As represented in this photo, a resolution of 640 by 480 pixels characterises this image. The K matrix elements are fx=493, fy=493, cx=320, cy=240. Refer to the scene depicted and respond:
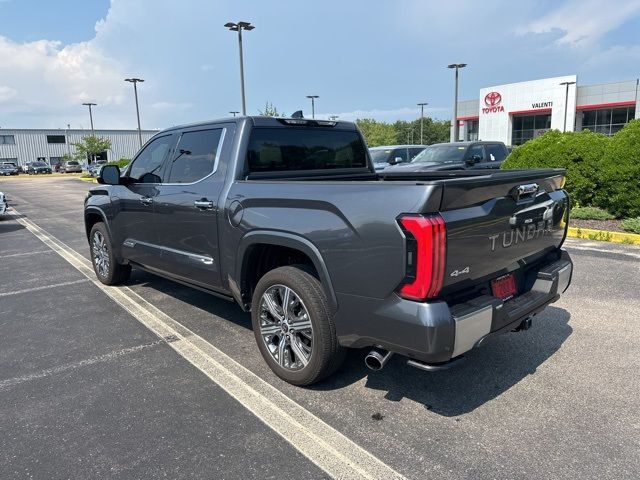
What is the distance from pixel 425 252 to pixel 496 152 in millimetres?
12775

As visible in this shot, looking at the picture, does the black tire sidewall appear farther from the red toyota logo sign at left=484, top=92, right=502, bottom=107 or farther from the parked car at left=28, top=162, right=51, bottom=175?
the parked car at left=28, top=162, right=51, bottom=175

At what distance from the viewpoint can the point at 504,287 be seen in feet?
10.5

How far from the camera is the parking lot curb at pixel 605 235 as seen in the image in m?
8.07

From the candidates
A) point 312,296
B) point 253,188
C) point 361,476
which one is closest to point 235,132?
point 253,188

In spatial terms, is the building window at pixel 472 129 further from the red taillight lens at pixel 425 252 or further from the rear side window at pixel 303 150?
the red taillight lens at pixel 425 252

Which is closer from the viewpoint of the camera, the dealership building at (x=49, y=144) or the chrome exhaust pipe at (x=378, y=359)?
the chrome exhaust pipe at (x=378, y=359)

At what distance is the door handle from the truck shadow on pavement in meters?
1.64

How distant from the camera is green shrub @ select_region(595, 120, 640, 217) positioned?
9125mm

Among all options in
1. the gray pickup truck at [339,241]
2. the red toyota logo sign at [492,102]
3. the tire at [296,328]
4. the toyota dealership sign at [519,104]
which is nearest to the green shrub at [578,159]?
the gray pickup truck at [339,241]

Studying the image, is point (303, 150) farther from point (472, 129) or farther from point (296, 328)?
point (472, 129)

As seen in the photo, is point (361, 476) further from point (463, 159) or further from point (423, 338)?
point (463, 159)

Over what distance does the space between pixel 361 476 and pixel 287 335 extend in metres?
1.18

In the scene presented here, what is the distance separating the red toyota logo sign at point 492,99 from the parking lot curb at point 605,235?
46852 mm

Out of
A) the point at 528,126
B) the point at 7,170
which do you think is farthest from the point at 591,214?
the point at 7,170
